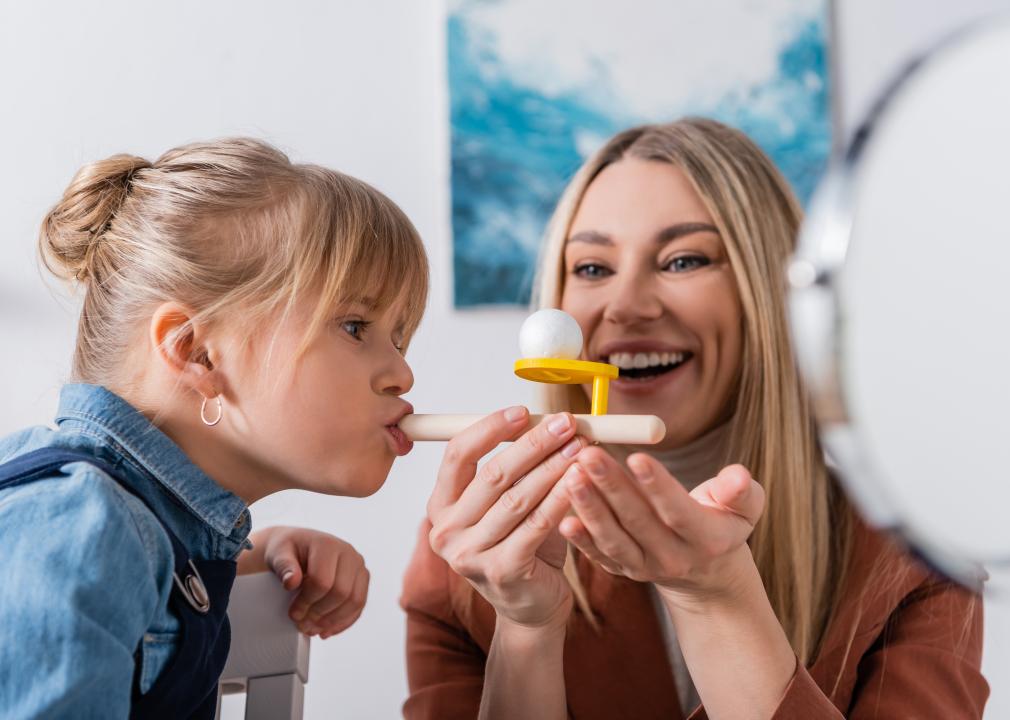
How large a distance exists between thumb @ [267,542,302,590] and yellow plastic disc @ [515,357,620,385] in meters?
0.29

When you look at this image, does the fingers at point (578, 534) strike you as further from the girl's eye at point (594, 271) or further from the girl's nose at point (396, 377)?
the girl's eye at point (594, 271)

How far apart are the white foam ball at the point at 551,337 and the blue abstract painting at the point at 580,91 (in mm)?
1078

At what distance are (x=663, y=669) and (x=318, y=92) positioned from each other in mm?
1342

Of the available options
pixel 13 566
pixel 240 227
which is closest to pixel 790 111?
pixel 240 227

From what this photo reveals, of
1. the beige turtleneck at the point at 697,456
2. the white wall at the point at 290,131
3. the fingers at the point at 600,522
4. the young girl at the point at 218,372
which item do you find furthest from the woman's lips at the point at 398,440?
the white wall at the point at 290,131

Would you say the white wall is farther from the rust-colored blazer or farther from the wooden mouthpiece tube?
the wooden mouthpiece tube

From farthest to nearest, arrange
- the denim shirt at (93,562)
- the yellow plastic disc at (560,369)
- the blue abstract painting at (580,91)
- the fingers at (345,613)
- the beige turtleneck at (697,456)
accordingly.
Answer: the blue abstract painting at (580,91), the beige turtleneck at (697,456), the fingers at (345,613), the yellow plastic disc at (560,369), the denim shirt at (93,562)

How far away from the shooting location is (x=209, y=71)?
6.12ft

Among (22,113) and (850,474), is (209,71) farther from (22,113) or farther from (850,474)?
(850,474)

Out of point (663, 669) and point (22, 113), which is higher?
point (22, 113)

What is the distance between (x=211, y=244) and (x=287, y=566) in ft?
1.01

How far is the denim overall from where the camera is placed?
26.8 inches

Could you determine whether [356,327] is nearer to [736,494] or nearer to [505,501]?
[505,501]

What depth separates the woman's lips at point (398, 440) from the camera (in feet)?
2.85
